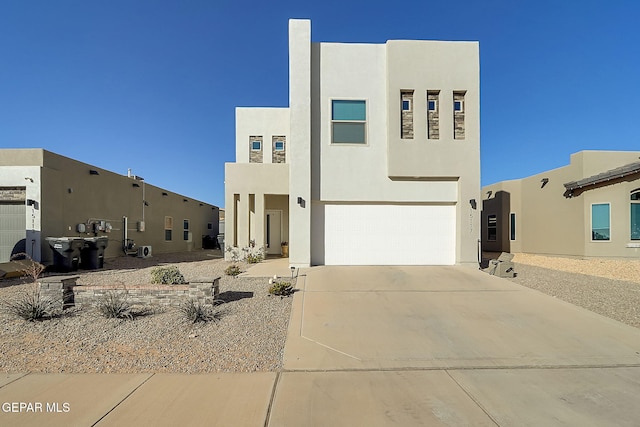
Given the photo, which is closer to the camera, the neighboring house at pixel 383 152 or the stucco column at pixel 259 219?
the neighboring house at pixel 383 152

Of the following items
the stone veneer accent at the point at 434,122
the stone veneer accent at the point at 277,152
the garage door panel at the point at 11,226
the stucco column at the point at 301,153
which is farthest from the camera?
the stone veneer accent at the point at 277,152

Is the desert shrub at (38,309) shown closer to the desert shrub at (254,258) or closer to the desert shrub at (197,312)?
the desert shrub at (197,312)

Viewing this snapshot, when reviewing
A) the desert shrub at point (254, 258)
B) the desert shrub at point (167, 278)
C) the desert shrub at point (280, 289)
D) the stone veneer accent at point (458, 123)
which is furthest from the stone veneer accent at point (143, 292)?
the stone veneer accent at point (458, 123)

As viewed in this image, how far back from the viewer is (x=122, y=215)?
15195 mm

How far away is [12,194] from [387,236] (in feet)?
42.1

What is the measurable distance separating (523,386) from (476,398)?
0.69 meters

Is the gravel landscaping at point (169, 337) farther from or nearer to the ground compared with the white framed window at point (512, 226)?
nearer to the ground

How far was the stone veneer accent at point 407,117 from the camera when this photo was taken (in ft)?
32.6

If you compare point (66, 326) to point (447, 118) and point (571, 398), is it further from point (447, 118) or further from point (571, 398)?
point (447, 118)

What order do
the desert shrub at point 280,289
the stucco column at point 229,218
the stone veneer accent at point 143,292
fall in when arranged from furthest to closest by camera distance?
the stucco column at point 229,218 → the desert shrub at point 280,289 → the stone veneer accent at point 143,292

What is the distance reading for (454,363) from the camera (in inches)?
152

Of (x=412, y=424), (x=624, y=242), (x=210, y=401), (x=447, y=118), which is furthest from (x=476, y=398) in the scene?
(x=624, y=242)

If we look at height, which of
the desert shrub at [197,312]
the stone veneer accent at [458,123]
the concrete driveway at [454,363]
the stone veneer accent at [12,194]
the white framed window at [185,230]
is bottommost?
the concrete driveway at [454,363]

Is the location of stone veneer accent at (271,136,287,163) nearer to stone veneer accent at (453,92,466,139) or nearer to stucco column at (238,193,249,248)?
stucco column at (238,193,249,248)
